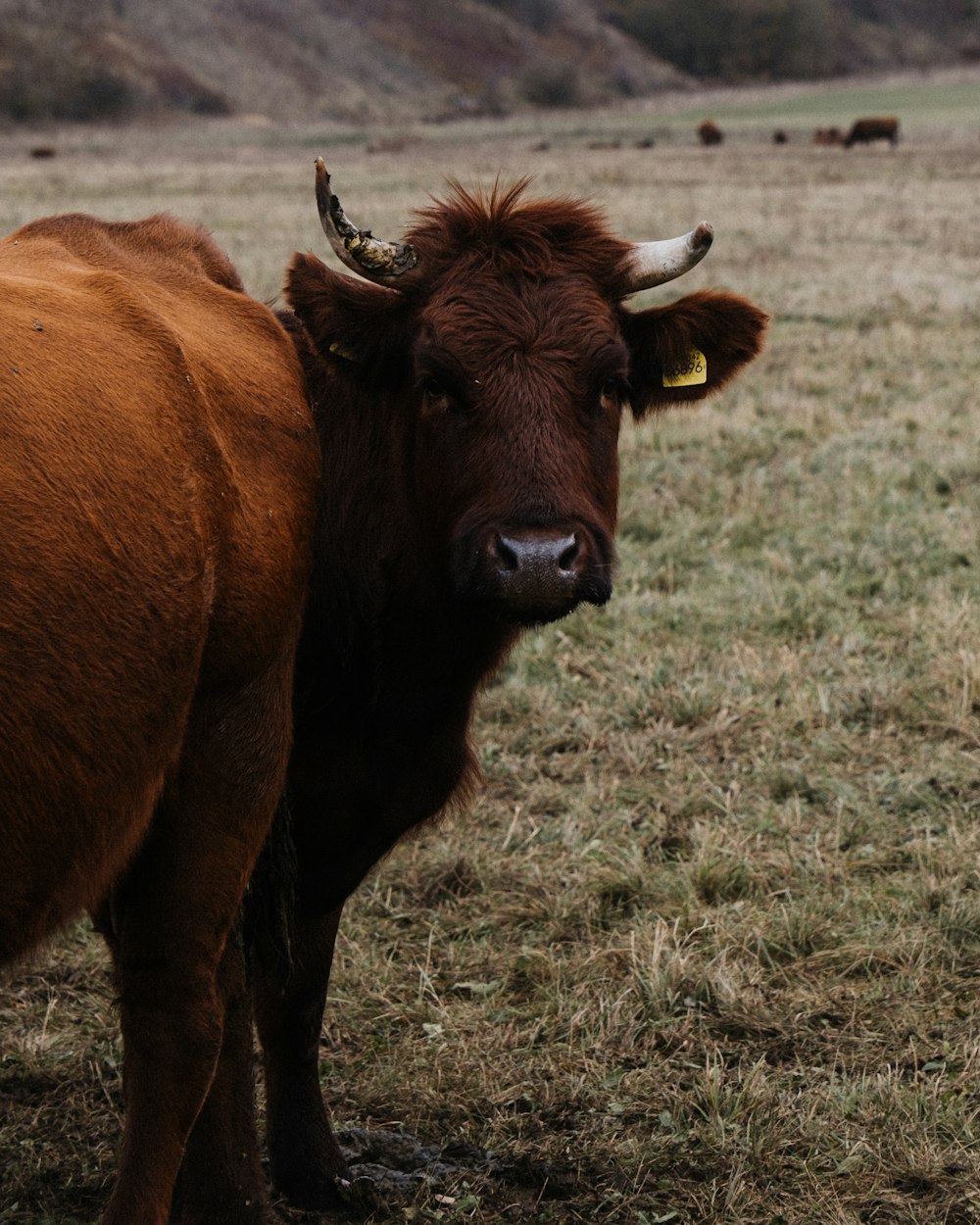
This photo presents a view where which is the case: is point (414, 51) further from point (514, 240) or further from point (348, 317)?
point (348, 317)

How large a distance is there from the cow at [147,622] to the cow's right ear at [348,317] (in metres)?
0.18

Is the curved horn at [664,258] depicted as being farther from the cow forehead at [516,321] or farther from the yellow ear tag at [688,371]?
the yellow ear tag at [688,371]

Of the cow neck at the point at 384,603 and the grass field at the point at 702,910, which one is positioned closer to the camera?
the cow neck at the point at 384,603

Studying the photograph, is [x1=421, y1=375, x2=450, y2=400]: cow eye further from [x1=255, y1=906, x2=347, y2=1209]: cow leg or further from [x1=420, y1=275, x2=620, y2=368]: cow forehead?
[x1=255, y1=906, x2=347, y2=1209]: cow leg

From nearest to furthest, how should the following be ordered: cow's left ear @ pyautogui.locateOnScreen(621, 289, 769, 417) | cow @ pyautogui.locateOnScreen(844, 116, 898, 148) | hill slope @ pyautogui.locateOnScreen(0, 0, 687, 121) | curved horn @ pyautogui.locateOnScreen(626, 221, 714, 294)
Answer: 1. curved horn @ pyautogui.locateOnScreen(626, 221, 714, 294)
2. cow's left ear @ pyautogui.locateOnScreen(621, 289, 769, 417)
3. cow @ pyautogui.locateOnScreen(844, 116, 898, 148)
4. hill slope @ pyautogui.locateOnScreen(0, 0, 687, 121)

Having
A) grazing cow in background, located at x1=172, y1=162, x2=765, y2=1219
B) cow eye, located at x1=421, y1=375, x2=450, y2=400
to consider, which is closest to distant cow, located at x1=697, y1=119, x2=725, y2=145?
grazing cow in background, located at x1=172, y1=162, x2=765, y2=1219

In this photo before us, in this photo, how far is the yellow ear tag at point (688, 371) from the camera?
12.5 feet

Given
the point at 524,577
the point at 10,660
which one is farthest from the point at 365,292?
the point at 10,660

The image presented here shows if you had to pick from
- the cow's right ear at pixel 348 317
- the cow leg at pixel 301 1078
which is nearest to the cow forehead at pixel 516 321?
the cow's right ear at pixel 348 317

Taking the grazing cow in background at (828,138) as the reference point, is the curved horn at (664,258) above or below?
below

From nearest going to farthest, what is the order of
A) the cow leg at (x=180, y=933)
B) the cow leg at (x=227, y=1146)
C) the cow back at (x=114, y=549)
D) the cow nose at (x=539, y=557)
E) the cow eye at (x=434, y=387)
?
the cow back at (x=114, y=549)
the cow leg at (x=180, y=933)
the cow nose at (x=539, y=557)
the cow leg at (x=227, y=1146)
the cow eye at (x=434, y=387)

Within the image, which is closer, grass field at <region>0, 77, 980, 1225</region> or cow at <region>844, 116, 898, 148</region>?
grass field at <region>0, 77, 980, 1225</region>

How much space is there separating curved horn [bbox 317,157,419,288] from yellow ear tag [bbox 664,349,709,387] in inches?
31.1

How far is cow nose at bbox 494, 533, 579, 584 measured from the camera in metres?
2.96
